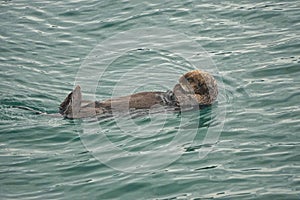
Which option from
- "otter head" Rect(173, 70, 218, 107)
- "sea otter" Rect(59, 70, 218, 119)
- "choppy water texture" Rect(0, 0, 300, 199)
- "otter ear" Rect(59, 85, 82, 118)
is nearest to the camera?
"choppy water texture" Rect(0, 0, 300, 199)

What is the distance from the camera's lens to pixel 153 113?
31.6 feet

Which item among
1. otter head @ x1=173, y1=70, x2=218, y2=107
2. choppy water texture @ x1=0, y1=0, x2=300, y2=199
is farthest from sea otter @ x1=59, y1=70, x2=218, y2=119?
choppy water texture @ x1=0, y1=0, x2=300, y2=199

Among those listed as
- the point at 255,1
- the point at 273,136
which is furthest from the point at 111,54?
the point at 273,136

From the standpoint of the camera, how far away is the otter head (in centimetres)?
977

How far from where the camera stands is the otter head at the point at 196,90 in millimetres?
9773

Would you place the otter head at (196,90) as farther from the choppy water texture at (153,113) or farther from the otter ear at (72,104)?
the otter ear at (72,104)

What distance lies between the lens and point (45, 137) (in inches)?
360

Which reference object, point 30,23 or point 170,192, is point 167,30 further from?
point 170,192

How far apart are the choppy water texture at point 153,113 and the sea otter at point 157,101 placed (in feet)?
0.75

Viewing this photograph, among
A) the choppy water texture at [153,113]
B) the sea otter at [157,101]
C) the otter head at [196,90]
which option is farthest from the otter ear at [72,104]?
the otter head at [196,90]

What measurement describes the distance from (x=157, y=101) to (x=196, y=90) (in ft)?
2.17

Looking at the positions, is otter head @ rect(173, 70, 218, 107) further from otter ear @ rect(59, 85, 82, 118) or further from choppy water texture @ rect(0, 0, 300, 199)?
otter ear @ rect(59, 85, 82, 118)

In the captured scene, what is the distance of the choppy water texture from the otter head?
0.79ft

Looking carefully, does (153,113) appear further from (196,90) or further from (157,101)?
(196,90)
